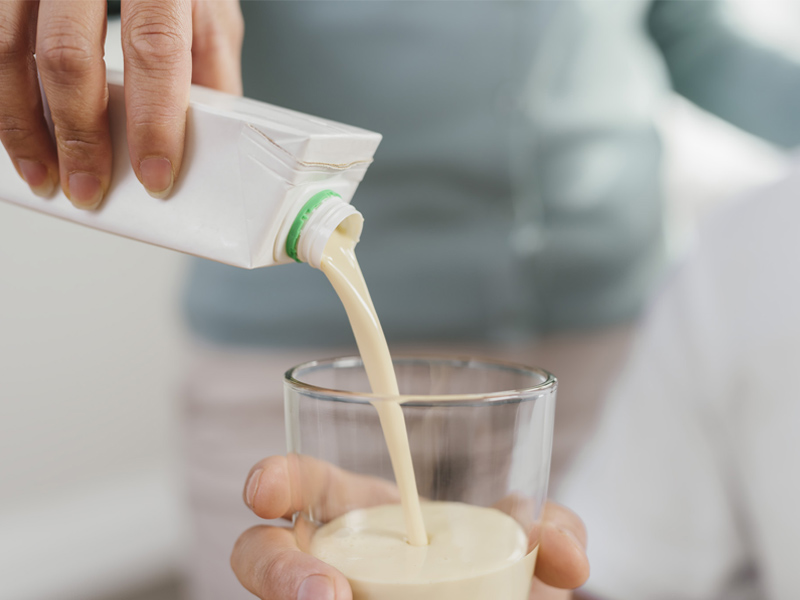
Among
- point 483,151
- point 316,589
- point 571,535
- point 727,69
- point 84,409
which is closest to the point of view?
point 316,589

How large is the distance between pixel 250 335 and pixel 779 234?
591 mm

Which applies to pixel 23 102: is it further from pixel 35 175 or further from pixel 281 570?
pixel 281 570

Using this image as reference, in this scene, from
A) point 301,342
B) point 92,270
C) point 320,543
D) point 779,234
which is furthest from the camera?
point 92,270

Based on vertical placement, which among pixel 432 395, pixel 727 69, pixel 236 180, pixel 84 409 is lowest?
pixel 84 409

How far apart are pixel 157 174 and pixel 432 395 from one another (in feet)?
0.62

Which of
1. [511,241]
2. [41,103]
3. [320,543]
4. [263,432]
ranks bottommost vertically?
[263,432]

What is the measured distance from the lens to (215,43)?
548mm

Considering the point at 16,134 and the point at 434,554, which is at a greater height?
the point at 16,134

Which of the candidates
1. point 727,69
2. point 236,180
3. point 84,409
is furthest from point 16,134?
point 84,409

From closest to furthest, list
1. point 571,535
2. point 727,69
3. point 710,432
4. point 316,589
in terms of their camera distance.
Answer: point 316,589
point 571,535
point 710,432
point 727,69

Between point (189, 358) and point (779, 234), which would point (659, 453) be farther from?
point (189, 358)

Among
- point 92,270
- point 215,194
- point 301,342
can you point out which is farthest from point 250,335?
point 92,270

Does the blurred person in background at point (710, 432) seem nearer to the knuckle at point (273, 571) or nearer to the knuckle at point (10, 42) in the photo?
the knuckle at point (273, 571)

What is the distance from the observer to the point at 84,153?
1.43 feet
